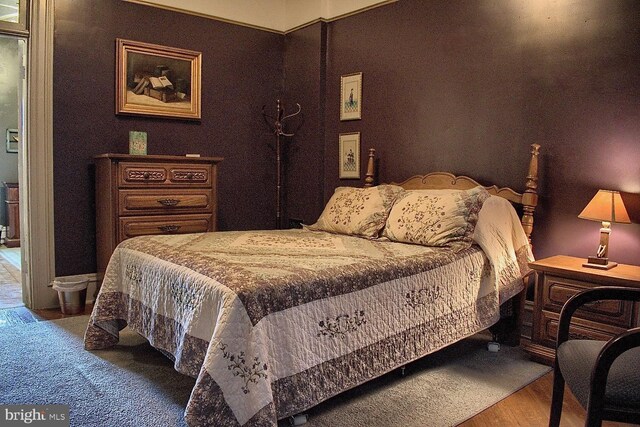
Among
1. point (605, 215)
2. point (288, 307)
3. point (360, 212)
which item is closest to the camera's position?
point (288, 307)

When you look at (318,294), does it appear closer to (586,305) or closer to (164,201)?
(586,305)

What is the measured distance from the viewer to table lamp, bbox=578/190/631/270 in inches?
99.9

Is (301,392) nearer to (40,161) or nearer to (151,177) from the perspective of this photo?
(151,177)

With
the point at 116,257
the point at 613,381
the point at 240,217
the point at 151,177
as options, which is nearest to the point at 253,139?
the point at 240,217

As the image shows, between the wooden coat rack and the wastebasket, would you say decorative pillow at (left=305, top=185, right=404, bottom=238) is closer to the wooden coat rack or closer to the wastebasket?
the wooden coat rack

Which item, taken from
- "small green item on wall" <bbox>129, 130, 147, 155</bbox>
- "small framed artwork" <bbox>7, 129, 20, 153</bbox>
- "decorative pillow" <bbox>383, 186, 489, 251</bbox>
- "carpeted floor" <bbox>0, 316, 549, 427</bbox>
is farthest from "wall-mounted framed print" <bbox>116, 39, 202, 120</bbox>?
"small framed artwork" <bbox>7, 129, 20, 153</bbox>

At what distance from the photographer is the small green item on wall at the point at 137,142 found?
12.8 ft

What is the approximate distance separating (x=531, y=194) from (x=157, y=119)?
10.0ft

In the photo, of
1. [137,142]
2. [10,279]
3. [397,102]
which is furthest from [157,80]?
[10,279]

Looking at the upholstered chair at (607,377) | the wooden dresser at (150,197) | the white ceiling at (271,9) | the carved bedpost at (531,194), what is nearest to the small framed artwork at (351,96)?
the white ceiling at (271,9)

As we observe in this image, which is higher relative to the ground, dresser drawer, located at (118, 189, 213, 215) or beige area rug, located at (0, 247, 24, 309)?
dresser drawer, located at (118, 189, 213, 215)

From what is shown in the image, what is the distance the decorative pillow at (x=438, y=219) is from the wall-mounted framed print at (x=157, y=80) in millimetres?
2271

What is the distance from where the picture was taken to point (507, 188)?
321 cm

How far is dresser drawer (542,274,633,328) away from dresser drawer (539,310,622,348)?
0.11ft
